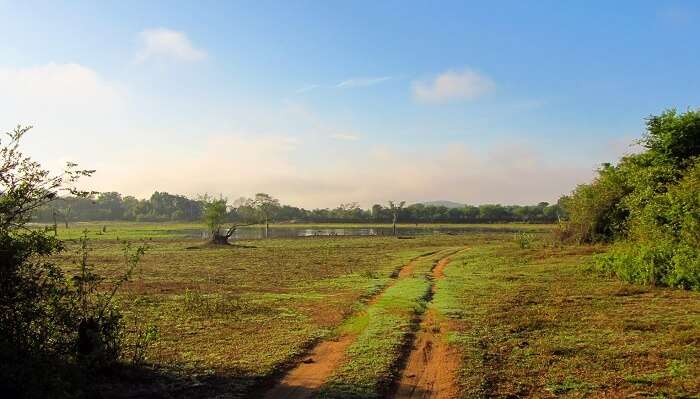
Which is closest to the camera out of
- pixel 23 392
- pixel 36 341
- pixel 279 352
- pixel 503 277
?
pixel 23 392

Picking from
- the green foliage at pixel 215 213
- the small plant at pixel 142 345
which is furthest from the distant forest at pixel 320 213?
the small plant at pixel 142 345

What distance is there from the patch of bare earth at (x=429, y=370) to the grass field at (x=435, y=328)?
16 cm

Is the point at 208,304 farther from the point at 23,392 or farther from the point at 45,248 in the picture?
the point at 23,392

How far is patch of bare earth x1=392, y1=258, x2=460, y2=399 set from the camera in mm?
7430

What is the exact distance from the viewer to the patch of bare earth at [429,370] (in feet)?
24.4

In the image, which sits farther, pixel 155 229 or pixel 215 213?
pixel 155 229

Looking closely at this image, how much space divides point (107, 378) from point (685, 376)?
8.83 meters

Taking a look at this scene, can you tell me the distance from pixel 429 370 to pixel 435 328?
318 centimetres

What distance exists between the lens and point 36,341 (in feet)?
23.4

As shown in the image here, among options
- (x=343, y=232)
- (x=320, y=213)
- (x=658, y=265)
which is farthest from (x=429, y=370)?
(x=320, y=213)

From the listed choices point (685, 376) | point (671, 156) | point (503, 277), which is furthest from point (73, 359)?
point (671, 156)

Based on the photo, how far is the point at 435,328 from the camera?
11578mm

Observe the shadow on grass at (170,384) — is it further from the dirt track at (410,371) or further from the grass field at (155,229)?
the grass field at (155,229)

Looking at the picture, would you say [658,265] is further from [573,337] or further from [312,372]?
[312,372]
